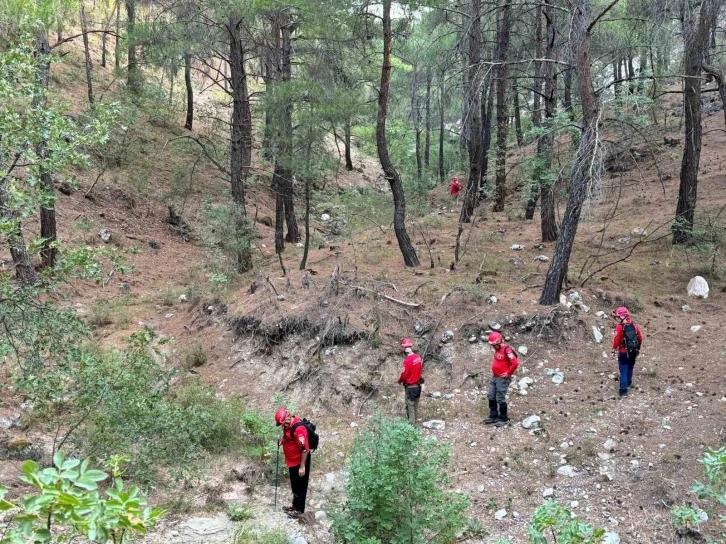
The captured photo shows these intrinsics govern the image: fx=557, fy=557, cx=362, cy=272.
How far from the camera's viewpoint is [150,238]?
18.1 meters

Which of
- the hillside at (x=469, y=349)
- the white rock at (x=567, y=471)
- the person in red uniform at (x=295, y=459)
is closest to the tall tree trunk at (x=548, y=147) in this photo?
the hillside at (x=469, y=349)

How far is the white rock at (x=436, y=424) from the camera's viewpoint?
324 inches

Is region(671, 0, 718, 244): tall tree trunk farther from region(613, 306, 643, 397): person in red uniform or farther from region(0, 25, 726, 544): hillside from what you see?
region(613, 306, 643, 397): person in red uniform

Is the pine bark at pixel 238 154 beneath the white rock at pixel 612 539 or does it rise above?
above

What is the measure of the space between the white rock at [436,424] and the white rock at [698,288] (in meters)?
5.99

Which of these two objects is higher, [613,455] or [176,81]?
[176,81]

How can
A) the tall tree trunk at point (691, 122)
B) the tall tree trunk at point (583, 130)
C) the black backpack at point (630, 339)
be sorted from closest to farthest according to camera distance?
the black backpack at point (630, 339)
the tall tree trunk at point (583, 130)
the tall tree trunk at point (691, 122)

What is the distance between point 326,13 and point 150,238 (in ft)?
32.6

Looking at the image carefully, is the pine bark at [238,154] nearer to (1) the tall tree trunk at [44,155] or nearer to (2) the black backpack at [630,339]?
(1) the tall tree trunk at [44,155]

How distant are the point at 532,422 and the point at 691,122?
8.22 metres

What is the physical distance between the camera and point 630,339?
7.82m

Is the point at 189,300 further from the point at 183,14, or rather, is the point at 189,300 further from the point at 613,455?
the point at 613,455

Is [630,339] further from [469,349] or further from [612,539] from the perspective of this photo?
[612,539]

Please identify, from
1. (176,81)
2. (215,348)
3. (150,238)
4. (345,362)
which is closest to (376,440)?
(345,362)
